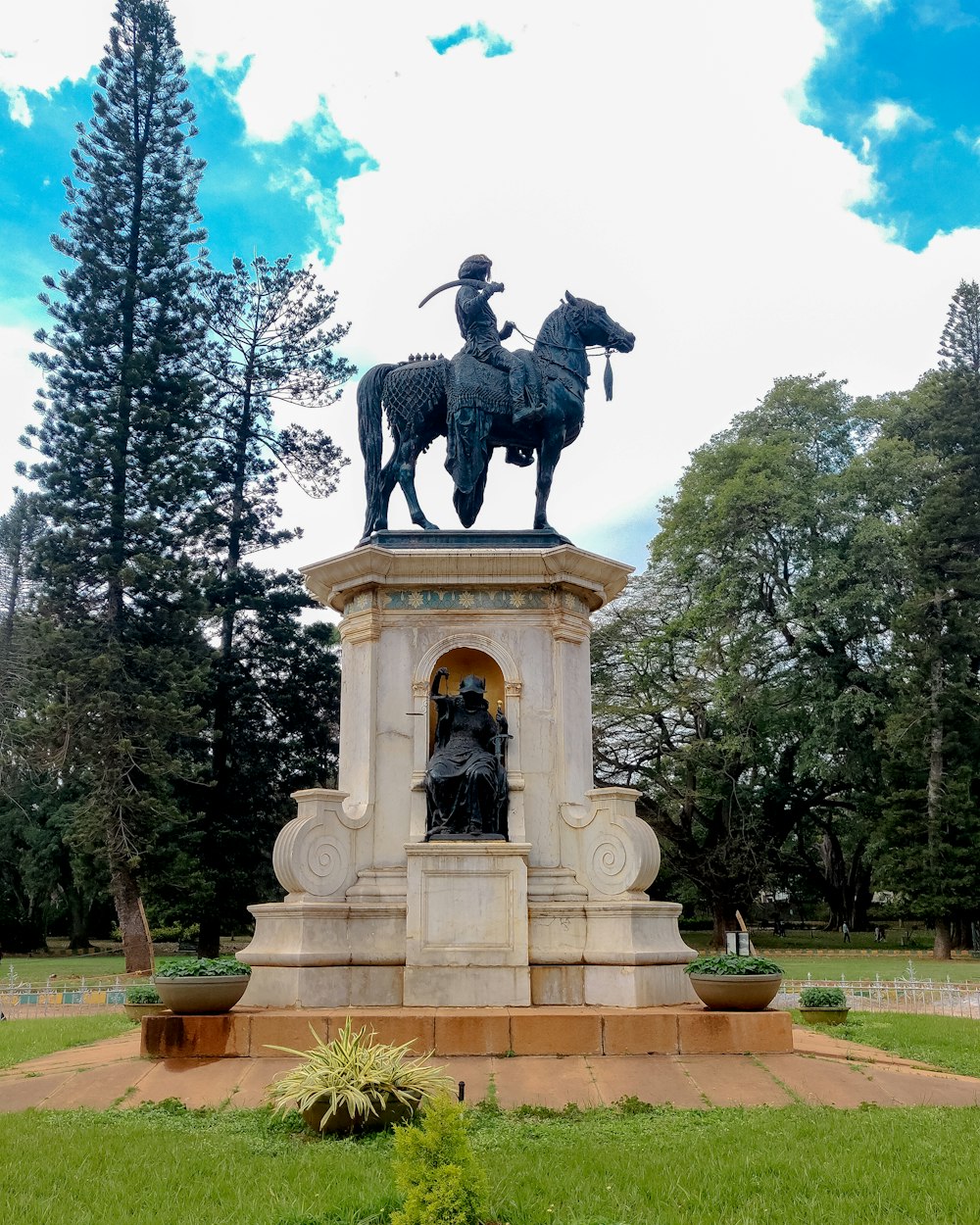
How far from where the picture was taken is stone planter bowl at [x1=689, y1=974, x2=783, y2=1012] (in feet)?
28.9

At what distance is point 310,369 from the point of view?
3625cm

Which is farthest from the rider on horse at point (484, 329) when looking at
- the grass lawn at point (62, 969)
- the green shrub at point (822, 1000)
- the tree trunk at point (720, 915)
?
the tree trunk at point (720, 915)

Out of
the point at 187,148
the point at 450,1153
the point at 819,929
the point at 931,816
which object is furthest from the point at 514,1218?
the point at 819,929

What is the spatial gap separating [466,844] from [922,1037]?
553 centimetres

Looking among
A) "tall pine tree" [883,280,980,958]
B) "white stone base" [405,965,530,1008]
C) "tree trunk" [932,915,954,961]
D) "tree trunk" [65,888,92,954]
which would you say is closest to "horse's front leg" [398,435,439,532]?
"white stone base" [405,965,530,1008]

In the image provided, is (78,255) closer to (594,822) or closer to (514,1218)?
(594,822)

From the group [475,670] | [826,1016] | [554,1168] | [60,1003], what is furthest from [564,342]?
[60,1003]

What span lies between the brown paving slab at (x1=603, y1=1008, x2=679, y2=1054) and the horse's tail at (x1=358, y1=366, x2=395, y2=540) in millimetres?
6095

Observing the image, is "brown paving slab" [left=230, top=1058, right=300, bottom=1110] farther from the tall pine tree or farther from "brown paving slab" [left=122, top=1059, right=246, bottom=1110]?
the tall pine tree

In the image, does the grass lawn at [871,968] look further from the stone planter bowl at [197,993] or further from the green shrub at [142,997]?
the stone planter bowl at [197,993]

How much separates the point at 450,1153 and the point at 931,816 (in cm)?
3191

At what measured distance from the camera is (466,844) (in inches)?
394

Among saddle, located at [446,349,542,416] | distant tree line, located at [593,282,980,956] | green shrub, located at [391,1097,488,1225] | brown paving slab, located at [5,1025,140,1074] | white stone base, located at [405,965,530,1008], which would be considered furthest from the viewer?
distant tree line, located at [593,282,980,956]

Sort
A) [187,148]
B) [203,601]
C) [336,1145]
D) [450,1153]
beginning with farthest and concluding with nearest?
[187,148] → [203,601] → [336,1145] → [450,1153]
